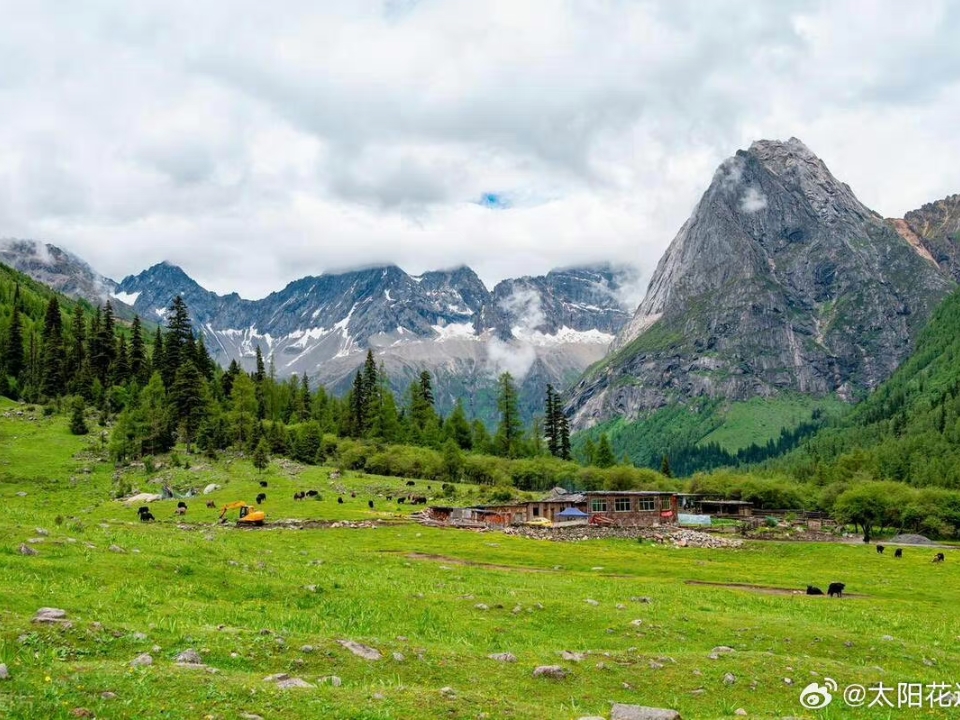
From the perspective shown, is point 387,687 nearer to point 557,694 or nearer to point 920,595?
point 557,694

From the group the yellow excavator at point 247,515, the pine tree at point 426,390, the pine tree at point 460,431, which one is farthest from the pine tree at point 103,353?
the pine tree at point 460,431

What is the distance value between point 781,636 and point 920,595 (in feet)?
97.9

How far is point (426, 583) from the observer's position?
122 ft

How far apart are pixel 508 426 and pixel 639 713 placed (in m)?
168

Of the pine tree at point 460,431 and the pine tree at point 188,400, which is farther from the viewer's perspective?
the pine tree at point 460,431

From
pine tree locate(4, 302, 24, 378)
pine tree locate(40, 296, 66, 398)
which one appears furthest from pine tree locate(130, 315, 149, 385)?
pine tree locate(4, 302, 24, 378)

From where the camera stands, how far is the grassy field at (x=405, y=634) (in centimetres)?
1549

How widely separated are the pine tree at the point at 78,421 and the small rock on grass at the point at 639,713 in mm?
112301

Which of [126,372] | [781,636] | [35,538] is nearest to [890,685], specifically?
[781,636]

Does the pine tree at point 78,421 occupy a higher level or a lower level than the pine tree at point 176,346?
lower

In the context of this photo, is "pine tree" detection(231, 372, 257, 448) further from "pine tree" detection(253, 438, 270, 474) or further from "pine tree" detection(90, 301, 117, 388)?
"pine tree" detection(90, 301, 117, 388)

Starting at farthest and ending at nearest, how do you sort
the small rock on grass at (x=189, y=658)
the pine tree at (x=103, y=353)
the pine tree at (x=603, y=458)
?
the pine tree at (x=603, y=458) < the pine tree at (x=103, y=353) < the small rock on grass at (x=189, y=658)

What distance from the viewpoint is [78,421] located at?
111562 millimetres

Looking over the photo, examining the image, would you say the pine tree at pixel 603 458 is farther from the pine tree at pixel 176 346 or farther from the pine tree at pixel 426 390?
the pine tree at pixel 176 346
